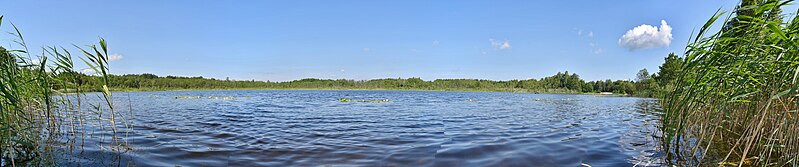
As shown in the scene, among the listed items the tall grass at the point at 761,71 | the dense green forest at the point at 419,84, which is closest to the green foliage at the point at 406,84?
the dense green forest at the point at 419,84

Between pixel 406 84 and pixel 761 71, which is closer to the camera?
pixel 761 71

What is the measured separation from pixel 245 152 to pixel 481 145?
5.45 m

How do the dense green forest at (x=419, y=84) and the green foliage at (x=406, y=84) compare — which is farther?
the green foliage at (x=406, y=84)

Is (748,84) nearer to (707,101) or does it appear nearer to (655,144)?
(707,101)

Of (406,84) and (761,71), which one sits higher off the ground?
(406,84)

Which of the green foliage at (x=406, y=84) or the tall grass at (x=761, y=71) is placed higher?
the green foliage at (x=406, y=84)

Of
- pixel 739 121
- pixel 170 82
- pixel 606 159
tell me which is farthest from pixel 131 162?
pixel 170 82

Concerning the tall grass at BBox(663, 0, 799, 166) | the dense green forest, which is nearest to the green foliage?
the dense green forest

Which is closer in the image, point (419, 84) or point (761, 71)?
point (761, 71)

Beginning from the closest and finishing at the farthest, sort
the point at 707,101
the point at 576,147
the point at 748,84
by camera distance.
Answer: the point at 748,84
the point at 707,101
the point at 576,147

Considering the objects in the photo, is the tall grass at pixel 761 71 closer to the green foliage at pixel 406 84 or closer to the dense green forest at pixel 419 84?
the dense green forest at pixel 419 84

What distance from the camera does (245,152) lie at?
8391 millimetres

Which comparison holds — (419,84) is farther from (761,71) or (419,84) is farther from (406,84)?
(761,71)

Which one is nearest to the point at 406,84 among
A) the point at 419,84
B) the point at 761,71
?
the point at 419,84
